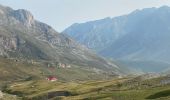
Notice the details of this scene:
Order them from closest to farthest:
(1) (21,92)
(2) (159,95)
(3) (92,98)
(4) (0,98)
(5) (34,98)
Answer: (2) (159,95), (3) (92,98), (4) (0,98), (5) (34,98), (1) (21,92)

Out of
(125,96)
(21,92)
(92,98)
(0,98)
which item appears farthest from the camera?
(21,92)

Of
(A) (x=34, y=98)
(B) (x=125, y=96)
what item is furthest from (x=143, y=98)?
(A) (x=34, y=98)

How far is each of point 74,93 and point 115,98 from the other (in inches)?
2056

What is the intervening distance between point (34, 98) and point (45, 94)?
178 inches

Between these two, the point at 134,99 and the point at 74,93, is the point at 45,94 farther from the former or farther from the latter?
the point at 134,99

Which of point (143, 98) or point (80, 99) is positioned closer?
point (143, 98)

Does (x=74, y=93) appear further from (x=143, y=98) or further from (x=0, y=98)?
(x=143, y=98)

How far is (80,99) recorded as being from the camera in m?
115

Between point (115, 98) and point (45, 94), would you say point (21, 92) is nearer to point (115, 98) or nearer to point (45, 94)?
point (45, 94)

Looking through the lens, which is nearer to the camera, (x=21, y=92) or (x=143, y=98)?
(x=143, y=98)

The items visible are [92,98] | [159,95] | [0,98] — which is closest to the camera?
[159,95]

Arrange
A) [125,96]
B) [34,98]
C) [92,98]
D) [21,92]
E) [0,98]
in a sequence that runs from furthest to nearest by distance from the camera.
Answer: [21,92]
[34,98]
[0,98]
[92,98]
[125,96]

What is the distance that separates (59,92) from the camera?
158m

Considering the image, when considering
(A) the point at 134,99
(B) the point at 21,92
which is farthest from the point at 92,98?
(B) the point at 21,92
